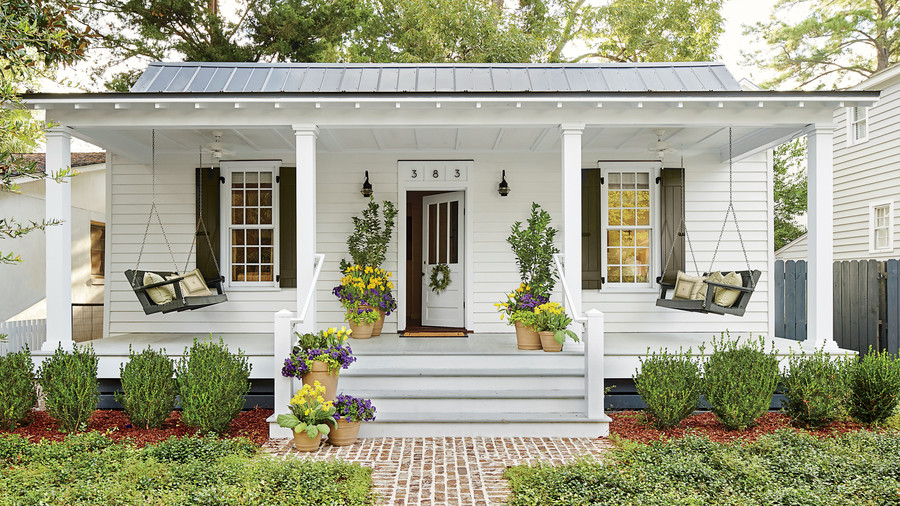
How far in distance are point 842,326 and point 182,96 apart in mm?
8862

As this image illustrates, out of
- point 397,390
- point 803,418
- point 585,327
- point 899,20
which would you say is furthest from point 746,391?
point 899,20

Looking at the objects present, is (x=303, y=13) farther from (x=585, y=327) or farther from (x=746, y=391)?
(x=746, y=391)

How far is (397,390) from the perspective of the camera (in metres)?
5.95

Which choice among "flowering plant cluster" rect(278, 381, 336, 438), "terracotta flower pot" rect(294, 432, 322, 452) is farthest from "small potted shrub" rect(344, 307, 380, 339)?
"terracotta flower pot" rect(294, 432, 322, 452)

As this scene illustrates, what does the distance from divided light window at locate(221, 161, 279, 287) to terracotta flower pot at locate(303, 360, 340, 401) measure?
10.9 ft

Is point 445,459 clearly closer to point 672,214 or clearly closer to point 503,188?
point 503,188

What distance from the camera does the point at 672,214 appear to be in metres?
8.38

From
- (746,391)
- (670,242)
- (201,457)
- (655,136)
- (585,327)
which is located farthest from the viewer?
(670,242)

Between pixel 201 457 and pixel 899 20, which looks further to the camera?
pixel 899 20

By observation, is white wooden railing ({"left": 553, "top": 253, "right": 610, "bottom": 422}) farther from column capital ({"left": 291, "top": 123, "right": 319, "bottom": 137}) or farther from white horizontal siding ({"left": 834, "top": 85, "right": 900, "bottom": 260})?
white horizontal siding ({"left": 834, "top": 85, "right": 900, "bottom": 260})

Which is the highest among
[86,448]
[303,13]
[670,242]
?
[303,13]

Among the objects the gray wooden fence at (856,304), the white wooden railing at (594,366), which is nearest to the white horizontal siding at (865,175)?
the gray wooden fence at (856,304)

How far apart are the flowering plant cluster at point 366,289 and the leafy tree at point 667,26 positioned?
1242 centimetres

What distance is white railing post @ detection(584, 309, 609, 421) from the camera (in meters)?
5.58
